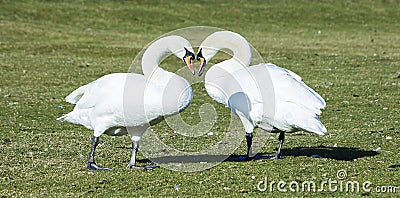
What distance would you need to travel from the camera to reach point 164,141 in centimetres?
1159

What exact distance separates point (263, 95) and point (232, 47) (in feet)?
4.17

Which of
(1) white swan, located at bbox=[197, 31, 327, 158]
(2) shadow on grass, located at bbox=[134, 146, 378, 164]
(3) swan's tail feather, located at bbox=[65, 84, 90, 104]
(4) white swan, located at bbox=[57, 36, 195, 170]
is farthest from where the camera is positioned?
(2) shadow on grass, located at bbox=[134, 146, 378, 164]

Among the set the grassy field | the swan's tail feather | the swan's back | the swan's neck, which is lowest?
the grassy field

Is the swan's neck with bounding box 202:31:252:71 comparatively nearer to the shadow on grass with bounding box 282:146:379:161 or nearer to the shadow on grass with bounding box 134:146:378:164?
the shadow on grass with bounding box 134:146:378:164

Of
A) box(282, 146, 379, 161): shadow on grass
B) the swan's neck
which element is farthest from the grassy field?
the swan's neck

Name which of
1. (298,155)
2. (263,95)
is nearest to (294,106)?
(263,95)

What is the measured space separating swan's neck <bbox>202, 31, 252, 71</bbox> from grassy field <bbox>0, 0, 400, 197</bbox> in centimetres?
138

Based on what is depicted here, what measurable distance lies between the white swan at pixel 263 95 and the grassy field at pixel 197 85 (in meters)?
0.54

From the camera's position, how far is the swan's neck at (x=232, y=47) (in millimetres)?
9891

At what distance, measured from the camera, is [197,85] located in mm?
17844

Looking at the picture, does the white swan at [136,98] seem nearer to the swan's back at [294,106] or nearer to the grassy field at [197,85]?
the grassy field at [197,85]

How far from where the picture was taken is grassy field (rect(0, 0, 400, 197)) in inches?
330

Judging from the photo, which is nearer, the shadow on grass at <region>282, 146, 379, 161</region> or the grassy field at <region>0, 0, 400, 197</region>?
the grassy field at <region>0, 0, 400, 197</region>

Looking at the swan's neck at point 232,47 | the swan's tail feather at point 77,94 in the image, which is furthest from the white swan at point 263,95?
the swan's tail feather at point 77,94
